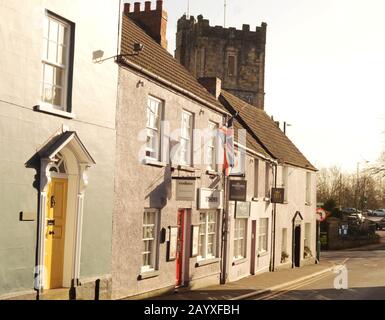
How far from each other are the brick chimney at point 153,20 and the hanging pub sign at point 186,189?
6504mm

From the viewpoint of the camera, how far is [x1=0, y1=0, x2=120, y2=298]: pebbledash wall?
10.4 m

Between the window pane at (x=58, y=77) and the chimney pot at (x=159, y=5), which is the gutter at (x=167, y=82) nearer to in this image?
the window pane at (x=58, y=77)

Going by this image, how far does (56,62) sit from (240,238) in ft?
46.1

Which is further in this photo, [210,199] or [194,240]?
[210,199]

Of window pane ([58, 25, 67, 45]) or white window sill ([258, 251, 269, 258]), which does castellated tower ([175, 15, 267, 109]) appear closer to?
white window sill ([258, 251, 269, 258])

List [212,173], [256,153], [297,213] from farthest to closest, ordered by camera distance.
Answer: [297,213], [256,153], [212,173]

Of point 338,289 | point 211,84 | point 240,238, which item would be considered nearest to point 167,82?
point 211,84

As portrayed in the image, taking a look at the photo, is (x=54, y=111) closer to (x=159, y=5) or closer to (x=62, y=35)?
(x=62, y=35)

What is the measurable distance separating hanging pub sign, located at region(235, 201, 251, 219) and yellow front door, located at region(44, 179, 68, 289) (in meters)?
11.0

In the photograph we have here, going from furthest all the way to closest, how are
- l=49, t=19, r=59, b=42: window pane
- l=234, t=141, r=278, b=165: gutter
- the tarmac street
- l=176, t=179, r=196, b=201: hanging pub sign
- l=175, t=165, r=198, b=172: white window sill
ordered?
l=234, t=141, r=278, b=165: gutter → the tarmac street → l=175, t=165, r=198, b=172: white window sill → l=176, t=179, r=196, b=201: hanging pub sign → l=49, t=19, r=59, b=42: window pane

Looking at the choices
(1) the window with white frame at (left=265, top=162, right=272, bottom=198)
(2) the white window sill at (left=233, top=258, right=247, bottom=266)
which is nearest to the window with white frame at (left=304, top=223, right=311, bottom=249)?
(1) the window with white frame at (left=265, top=162, right=272, bottom=198)

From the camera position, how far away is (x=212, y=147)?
20234 millimetres

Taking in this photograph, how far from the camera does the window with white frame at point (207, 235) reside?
19.5 metres

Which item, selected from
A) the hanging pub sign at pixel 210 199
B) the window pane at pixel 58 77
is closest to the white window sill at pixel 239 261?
the hanging pub sign at pixel 210 199
